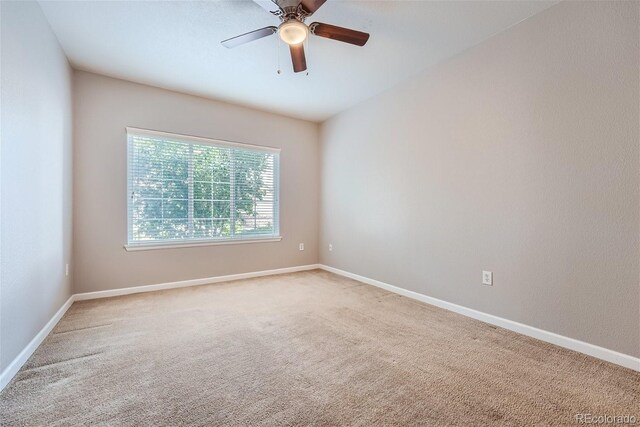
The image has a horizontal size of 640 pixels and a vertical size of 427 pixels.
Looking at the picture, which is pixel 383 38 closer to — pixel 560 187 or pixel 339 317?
pixel 560 187

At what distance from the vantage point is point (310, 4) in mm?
1892

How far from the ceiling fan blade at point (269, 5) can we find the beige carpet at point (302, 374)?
2490 millimetres

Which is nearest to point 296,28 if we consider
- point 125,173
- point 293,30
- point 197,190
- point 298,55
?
point 293,30

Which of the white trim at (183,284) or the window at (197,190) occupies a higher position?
the window at (197,190)

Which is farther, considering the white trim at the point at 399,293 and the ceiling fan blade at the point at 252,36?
the ceiling fan blade at the point at 252,36

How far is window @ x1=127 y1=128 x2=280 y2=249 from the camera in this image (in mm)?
3479

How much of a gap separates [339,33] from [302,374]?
7.75 feet

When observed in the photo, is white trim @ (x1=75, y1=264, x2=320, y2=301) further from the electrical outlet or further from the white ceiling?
the electrical outlet

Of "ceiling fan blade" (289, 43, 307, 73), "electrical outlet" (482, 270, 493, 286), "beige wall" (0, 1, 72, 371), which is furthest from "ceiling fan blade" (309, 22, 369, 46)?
"electrical outlet" (482, 270, 493, 286)

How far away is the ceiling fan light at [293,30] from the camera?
77.5 inches

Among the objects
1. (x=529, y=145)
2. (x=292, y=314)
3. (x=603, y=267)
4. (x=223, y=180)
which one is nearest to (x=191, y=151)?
(x=223, y=180)

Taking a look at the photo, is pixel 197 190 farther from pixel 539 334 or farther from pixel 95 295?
pixel 539 334

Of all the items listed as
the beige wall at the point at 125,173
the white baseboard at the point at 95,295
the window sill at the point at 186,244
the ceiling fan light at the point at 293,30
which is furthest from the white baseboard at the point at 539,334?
the ceiling fan light at the point at 293,30

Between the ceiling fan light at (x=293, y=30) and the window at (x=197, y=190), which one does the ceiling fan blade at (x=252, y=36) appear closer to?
the ceiling fan light at (x=293, y=30)
